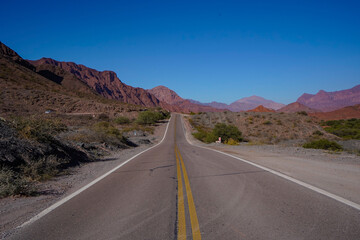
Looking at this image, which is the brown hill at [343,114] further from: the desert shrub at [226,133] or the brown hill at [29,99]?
the brown hill at [29,99]

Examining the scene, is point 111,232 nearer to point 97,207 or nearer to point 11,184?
point 97,207

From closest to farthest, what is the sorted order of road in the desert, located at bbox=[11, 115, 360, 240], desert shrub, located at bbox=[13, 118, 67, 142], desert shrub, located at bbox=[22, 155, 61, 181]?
1. road in the desert, located at bbox=[11, 115, 360, 240]
2. desert shrub, located at bbox=[22, 155, 61, 181]
3. desert shrub, located at bbox=[13, 118, 67, 142]

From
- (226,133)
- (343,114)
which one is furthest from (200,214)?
(343,114)

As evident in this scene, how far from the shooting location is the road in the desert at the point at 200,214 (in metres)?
3.39

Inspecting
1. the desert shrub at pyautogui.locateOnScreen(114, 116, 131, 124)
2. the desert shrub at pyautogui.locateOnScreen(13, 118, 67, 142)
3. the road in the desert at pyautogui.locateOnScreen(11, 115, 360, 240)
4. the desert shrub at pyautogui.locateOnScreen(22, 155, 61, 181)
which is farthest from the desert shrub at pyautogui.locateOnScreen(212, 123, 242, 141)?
the desert shrub at pyautogui.locateOnScreen(22, 155, 61, 181)

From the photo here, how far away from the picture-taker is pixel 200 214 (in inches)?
163

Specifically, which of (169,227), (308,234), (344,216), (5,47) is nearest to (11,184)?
(169,227)

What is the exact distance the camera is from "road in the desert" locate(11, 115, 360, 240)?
339 cm

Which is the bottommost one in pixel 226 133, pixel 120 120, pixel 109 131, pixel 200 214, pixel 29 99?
pixel 200 214

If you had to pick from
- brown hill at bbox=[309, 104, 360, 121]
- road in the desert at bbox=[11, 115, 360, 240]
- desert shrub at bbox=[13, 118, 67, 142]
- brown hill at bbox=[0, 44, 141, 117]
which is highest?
brown hill at bbox=[309, 104, 360, 121]

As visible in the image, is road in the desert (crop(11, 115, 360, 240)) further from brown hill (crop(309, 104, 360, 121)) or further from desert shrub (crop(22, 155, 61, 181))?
brown hill (crop(309, 104, 360, 121))

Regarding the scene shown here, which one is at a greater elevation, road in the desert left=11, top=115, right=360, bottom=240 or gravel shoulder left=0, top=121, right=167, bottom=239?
road in the desert left=11, top=115, right=360, bottom=240

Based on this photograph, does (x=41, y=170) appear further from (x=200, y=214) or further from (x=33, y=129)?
(x=200, y=214)

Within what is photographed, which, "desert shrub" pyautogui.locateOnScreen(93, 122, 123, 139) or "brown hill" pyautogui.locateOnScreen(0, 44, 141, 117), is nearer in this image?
"desert shrub" pyautogui.locateOnScreen(93, 122, 123, 139)
